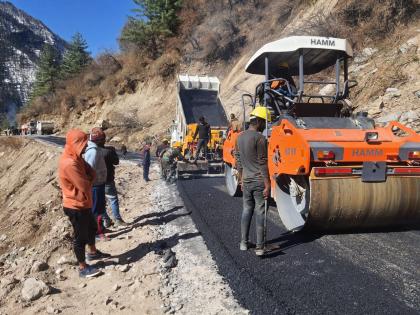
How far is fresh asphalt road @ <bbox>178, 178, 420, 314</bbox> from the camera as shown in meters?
3.29

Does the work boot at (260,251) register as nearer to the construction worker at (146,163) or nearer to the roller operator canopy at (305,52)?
the roller operator canopy at (305,52)

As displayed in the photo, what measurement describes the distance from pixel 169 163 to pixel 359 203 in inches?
279

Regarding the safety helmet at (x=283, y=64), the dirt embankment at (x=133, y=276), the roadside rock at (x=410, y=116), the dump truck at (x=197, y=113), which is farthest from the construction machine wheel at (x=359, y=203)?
the dump truck at (x=197, y=113)

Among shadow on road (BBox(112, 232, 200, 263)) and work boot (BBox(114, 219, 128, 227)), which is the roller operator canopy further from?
Result: work boot (BBox(114, 219, 128, 227))

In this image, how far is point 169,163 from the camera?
11.1 m

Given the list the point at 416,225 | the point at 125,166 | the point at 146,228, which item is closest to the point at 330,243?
the point at 416,225

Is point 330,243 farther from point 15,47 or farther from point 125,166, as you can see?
point 15,47

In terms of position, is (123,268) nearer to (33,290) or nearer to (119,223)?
(33,290)

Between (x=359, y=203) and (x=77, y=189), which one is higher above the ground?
(x=77, y=189)

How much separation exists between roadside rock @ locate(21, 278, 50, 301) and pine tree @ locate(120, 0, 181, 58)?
32.3 meters

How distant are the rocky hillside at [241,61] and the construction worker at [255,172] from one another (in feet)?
22.8

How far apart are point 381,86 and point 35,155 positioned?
21.7 m

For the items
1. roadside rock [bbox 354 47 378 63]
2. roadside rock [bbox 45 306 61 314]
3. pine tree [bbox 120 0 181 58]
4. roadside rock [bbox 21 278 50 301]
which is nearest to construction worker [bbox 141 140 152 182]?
roadside rock [bbox 21 278 50 301]

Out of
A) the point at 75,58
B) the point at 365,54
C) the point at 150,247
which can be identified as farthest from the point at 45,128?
the point at 150,247
